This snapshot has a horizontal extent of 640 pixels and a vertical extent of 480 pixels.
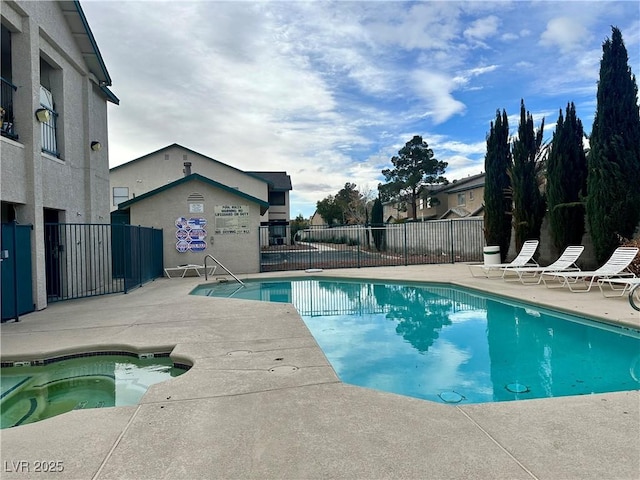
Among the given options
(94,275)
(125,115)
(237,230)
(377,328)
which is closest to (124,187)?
(125,115)

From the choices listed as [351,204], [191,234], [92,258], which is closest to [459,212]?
[351,204]

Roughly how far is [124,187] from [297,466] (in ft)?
104

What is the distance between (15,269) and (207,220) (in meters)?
8.19

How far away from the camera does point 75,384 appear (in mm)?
4426

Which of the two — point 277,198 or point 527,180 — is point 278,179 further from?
point 527,180

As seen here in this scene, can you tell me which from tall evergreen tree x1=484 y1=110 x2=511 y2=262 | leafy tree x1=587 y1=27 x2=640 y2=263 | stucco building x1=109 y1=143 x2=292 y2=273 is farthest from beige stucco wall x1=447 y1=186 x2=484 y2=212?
stucco building x1=109 y1=143 x2=292 y2=273

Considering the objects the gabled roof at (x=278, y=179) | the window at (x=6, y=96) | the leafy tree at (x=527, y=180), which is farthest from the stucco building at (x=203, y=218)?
the gabled roof at (x=278, y=179)

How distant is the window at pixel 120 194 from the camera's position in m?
29.1

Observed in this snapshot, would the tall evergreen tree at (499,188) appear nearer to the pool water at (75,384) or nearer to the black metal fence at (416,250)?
the black metal fence at (416,250)

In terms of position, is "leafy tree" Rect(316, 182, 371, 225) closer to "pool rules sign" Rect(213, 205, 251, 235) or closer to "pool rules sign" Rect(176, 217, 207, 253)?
"pool rules sign" Rect(213, 205, 251, 235)

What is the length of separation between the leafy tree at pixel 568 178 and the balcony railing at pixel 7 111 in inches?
573

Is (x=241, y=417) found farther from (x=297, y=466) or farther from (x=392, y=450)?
(x=392, y=450)

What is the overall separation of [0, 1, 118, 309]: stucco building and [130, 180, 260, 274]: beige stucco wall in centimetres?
240

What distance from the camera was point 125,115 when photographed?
16312 mm
